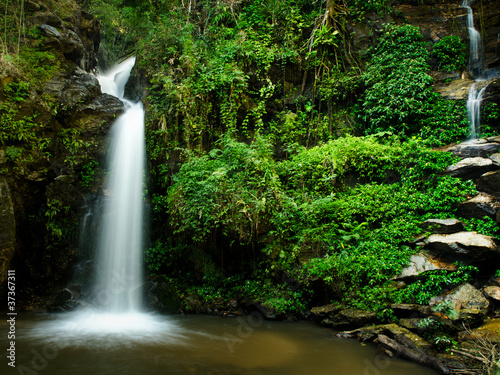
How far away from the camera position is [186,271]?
26.0 feet

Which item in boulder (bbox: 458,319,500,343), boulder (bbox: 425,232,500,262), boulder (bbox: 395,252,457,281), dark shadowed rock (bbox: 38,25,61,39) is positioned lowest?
boulder (bbox: 458,319,500,343)

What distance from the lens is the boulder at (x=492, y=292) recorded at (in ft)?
15.8

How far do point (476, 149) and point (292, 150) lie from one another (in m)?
4.58

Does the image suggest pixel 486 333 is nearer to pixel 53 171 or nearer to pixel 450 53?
pixel 450 53

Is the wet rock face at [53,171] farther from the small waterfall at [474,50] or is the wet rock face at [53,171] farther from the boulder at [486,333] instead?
the small waterfall at [474,50]

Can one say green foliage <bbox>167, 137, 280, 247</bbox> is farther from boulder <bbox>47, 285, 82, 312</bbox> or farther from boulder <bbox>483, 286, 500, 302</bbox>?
boulder <bbox>483, 286, 500, 302</bbox>

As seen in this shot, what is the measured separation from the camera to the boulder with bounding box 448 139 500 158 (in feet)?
22.7

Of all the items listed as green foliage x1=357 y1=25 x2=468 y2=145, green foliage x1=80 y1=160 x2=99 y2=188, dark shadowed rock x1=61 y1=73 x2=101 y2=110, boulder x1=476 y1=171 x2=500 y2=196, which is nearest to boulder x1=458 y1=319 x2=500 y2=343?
boulder x1=476 y1=171 x2=500 y2=196

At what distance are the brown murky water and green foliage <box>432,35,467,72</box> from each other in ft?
29.7

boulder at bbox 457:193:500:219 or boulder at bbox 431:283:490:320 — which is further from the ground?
boulder at bbox 457:193:500:219

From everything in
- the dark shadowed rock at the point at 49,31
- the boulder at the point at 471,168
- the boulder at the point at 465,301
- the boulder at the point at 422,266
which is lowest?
the boulder at the point at 465,301

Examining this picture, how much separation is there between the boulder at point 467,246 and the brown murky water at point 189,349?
236cm

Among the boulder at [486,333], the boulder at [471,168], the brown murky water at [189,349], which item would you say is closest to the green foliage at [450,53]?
the boulder at [471,168]

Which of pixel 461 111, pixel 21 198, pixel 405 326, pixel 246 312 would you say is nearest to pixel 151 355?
pixel 246 312
